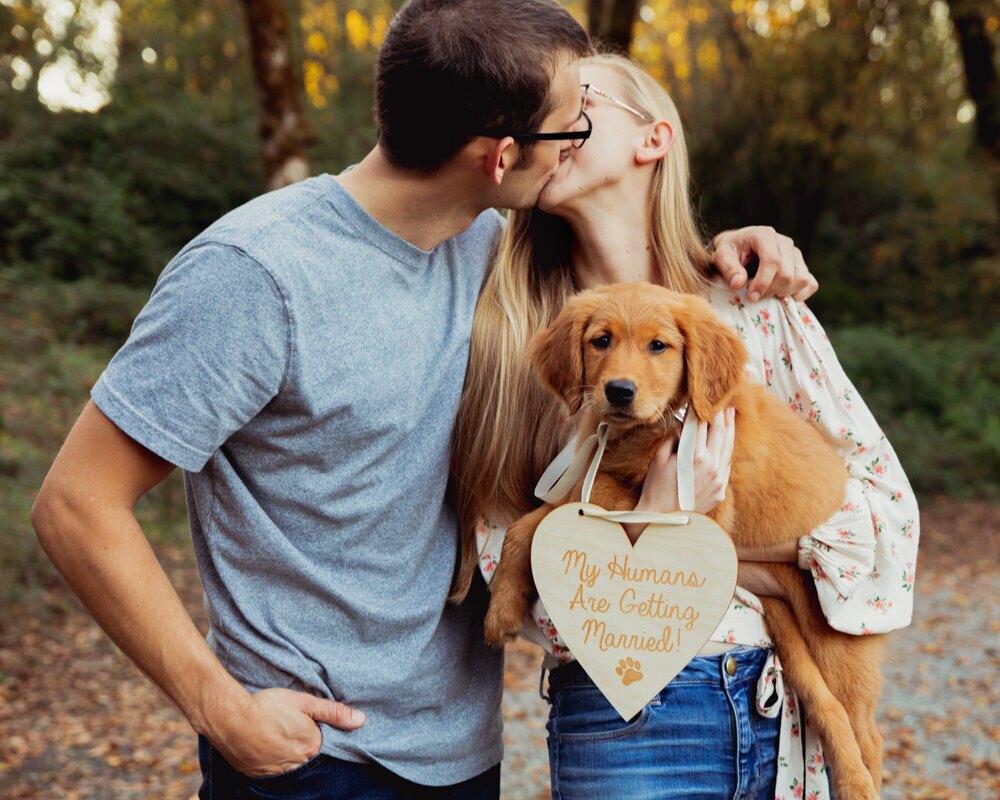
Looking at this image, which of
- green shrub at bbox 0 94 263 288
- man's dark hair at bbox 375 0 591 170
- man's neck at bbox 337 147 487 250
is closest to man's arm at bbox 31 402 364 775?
man's neck at bbox 337 147 487 250

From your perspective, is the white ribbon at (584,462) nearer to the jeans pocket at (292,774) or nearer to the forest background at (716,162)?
the jeans pocket at (292,774)

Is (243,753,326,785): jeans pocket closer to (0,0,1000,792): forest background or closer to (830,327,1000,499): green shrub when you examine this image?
(0,0,1000,792): forest background

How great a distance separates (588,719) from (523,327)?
3.33 feet

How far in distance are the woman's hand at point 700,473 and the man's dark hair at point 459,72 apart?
34.1 inches

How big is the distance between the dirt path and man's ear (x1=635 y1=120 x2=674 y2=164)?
3473 mm

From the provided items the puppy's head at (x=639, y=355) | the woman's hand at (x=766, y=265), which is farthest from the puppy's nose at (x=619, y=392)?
the woman's hand at (x=766, y=265)

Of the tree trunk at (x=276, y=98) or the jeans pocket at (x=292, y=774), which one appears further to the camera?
the tree trunk at (x=276, y=98)

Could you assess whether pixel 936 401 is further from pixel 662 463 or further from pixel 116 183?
pixel 116 183

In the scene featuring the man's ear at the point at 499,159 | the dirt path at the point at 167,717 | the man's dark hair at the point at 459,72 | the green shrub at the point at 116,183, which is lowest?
the dirt path at the point at 167,717

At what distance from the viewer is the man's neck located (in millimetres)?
2201

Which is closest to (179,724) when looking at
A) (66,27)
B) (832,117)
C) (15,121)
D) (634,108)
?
(634,108)

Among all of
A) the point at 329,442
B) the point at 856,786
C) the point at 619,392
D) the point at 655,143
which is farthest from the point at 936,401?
the point at 329,442

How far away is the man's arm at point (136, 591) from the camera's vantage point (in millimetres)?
1859

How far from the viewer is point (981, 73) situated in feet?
45.4
